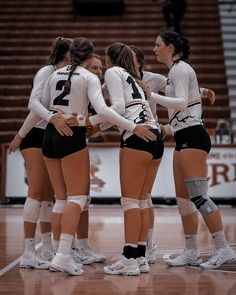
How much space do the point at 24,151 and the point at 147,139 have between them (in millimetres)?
876

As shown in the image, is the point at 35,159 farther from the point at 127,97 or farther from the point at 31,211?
the point at 127,97

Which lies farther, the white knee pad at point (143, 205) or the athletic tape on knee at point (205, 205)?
the athletic tape on knee at point (205, 205)

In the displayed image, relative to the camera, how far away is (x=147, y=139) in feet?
12.8

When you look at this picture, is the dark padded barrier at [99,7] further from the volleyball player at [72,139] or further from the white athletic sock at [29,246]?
the white athletic sock at [29,246]

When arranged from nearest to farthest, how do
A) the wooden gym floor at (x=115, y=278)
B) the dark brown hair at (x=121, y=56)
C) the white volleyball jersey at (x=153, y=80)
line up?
the wooden gym floor at (x=115, y=278), the dark brown hair at (x=121, y=56), the white volleyball jersey at (x=153, y=80)

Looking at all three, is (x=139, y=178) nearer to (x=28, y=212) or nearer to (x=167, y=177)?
(x=28, y=212)

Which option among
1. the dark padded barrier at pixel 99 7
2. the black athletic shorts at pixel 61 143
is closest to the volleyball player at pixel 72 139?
the black athletic shorts at pixel 61 143

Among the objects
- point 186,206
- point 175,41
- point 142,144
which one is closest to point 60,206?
point 142,144

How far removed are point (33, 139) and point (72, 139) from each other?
447 millimetres

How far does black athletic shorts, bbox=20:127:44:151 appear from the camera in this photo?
426cm

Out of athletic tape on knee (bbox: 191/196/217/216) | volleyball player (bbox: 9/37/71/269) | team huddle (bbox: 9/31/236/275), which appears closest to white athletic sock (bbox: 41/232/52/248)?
team huddle (bbox: 9/31/236/275)

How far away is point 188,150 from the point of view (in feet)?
14.0

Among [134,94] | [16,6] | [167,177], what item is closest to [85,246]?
[134,94]

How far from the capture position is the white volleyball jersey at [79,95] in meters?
3.85
